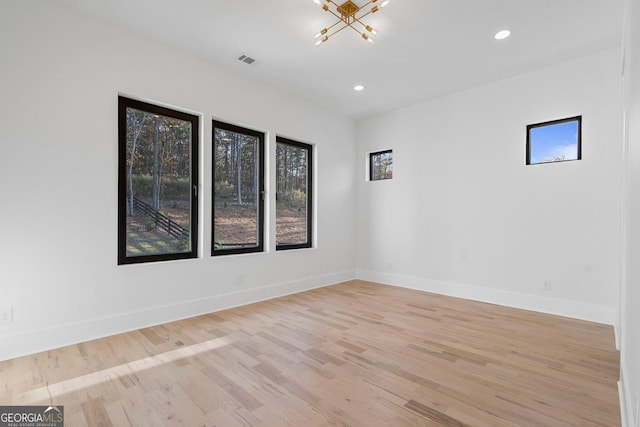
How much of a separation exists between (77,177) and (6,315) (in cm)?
121

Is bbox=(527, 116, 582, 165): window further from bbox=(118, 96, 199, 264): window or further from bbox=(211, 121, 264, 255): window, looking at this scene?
bbox=(118, 96, 199, 264): window

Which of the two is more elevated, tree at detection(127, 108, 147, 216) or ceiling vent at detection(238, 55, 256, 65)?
ceiling vent at detection(238, 55, 256, 65)

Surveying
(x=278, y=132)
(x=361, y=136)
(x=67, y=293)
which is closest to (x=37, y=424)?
(x=67, y=293)

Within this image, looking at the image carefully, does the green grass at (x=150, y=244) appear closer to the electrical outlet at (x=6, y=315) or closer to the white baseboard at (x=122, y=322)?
the white baseboard at (x=122, y=322)

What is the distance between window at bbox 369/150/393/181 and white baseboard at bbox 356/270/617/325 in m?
1.72

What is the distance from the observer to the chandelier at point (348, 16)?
2.63m

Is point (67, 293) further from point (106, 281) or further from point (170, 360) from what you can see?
point (170, 360)

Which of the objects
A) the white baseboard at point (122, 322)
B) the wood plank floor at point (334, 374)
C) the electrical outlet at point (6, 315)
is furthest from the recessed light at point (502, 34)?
the electrical outlet at point (6, 315)

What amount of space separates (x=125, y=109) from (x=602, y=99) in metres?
5.09

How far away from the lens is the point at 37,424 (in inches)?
66.2

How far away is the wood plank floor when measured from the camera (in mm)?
1753

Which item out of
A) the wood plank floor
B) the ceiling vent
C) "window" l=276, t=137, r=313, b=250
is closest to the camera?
the wood plank floor

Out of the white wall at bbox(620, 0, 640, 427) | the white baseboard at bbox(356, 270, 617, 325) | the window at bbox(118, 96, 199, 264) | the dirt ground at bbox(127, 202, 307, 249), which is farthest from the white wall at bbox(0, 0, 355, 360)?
the white wall at bbox(620, 0, 640, 427)

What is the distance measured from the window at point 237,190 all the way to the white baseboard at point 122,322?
23.3 inches
